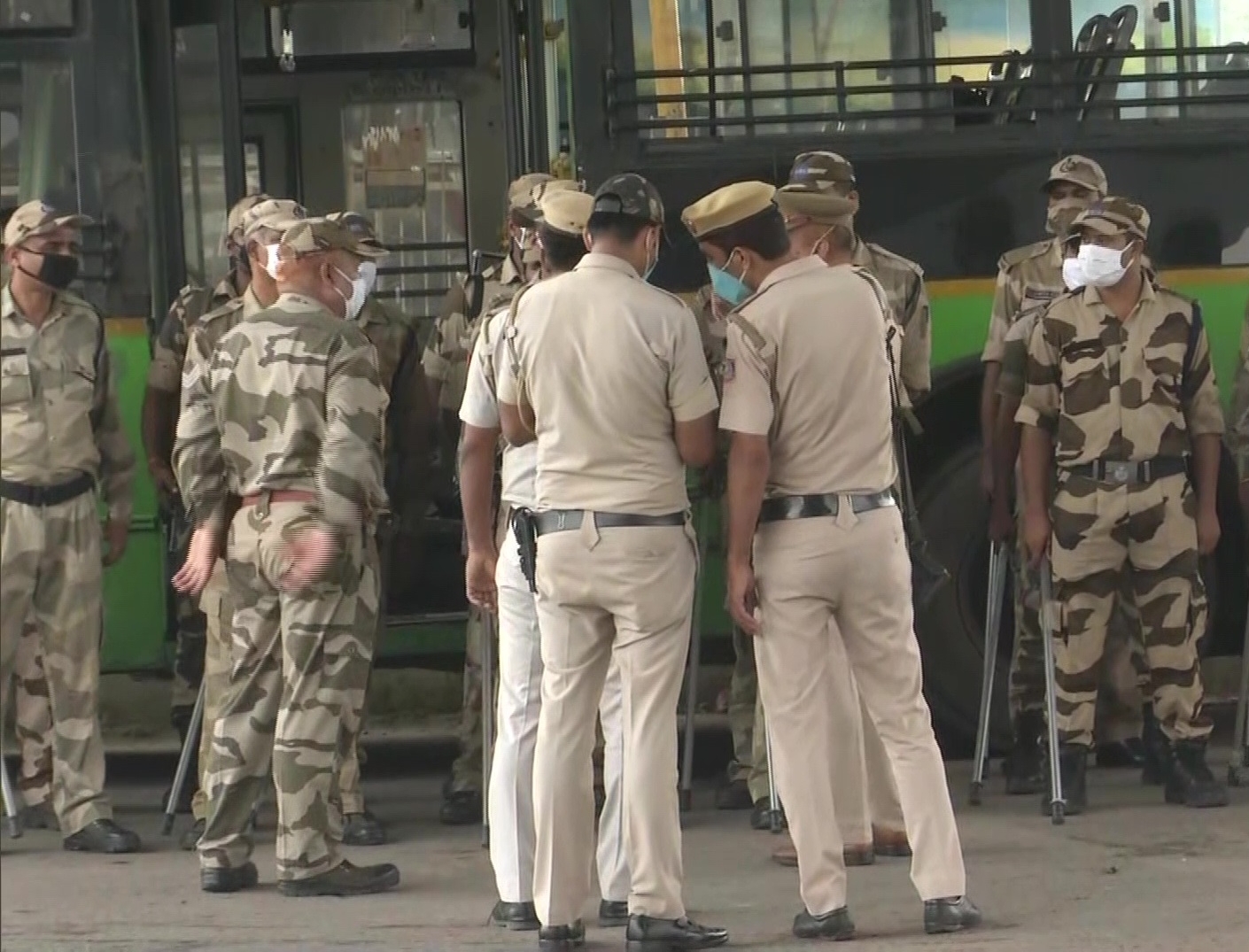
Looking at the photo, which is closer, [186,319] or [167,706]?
[186,319]

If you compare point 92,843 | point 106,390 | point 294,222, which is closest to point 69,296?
point 106,390

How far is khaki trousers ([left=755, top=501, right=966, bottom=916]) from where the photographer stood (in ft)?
19.2

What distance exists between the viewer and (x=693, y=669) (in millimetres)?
7617

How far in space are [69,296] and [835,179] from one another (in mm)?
2329

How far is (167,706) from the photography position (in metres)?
9.52

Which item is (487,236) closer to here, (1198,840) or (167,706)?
(167,706)

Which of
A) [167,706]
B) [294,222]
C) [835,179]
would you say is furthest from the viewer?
Answer: [167,706]

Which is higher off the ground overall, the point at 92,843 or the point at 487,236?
the point at 487,236

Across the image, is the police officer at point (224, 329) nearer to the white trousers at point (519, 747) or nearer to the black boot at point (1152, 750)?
the white trousers at point (519, 747)

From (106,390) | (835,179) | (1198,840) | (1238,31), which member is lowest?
(1198,840)

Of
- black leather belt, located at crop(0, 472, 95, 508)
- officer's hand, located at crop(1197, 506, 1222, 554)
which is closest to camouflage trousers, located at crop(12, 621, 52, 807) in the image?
black leather belt, located at crop(0, 472, 95, 508)

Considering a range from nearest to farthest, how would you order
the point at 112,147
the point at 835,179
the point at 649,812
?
the point at 649,812
the point at 835,179
the point at 112,147

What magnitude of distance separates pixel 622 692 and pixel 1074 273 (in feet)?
7.39

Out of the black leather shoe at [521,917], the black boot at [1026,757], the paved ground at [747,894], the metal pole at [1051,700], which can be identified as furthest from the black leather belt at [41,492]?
the black boot at [1026,757]
